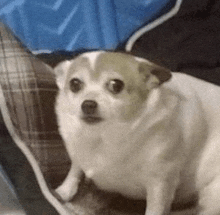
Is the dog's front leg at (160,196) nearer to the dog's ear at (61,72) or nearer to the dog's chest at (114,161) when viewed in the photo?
the dog's chest at (114,161)

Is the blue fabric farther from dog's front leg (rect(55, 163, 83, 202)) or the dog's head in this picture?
dog's front leg (rect(55, 163, 83, 202))

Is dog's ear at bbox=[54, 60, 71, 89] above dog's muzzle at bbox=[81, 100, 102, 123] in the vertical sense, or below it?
above

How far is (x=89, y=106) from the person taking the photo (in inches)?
17.8

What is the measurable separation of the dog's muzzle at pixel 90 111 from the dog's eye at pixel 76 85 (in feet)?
0.07

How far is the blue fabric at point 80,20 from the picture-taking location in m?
0.49

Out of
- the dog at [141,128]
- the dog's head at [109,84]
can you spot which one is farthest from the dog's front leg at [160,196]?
the dog's head at [109,84]

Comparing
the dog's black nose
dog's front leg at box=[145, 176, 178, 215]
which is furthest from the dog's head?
dog's front leg at box=[145, 176, 178, 215]

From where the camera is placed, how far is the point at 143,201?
0.51 m

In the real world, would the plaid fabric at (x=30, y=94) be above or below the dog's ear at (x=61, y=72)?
below

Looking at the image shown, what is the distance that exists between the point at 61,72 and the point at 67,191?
0.18 meters

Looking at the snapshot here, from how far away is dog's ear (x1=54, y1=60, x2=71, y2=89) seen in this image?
1.58ft

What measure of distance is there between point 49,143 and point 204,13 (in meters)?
0.29

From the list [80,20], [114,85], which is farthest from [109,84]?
[80,20]

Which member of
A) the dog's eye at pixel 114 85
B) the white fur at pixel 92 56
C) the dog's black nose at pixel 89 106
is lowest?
the dog's black nose at pixel 89 106
